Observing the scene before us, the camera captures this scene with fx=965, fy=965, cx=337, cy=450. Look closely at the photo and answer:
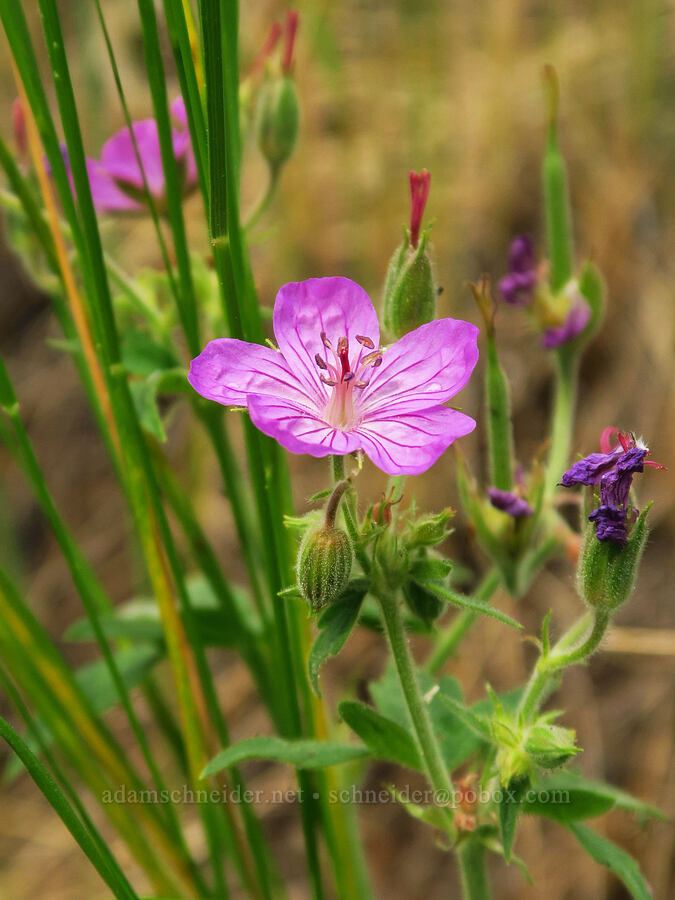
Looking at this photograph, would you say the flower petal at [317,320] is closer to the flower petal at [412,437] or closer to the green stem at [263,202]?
the flower petal at [412,437]

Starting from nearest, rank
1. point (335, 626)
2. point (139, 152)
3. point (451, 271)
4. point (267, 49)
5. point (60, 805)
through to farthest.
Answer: point (60, 805), point (335, 626), point (139, 152), point (267, 49), point (451, 271)

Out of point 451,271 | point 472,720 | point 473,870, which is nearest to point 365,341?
point 472,720

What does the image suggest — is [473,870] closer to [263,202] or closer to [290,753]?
[290,753]

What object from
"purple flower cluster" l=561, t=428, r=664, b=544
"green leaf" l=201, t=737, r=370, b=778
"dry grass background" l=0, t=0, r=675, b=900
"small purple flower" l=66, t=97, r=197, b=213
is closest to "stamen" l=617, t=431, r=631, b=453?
"purple flower cluster" l=561, t=428, r=664, b=544

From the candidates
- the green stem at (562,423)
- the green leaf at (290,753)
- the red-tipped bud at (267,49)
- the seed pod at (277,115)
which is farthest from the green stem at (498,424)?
the red-tipped bud at (267,49)

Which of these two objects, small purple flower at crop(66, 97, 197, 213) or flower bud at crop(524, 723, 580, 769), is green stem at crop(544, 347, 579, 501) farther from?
small purple flower at crop(66, 97, 197, 213)

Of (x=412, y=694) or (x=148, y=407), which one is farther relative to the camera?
(x=148, y=407)
